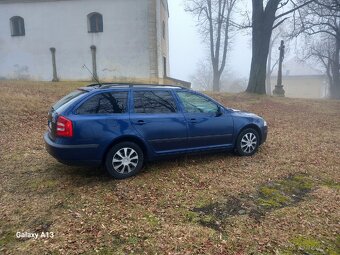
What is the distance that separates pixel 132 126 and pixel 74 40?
19.3 meters

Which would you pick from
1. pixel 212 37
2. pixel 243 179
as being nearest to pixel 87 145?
pixel 243 179

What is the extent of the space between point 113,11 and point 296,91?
53007mm

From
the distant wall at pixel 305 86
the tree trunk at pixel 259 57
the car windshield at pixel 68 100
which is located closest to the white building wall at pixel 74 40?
the tree trunk at pixel 259 57

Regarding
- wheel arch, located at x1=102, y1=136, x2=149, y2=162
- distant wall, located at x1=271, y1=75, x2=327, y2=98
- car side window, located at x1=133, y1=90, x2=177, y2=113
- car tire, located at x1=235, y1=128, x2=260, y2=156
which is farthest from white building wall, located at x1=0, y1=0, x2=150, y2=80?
distant wall, located at x1=271, y1=75, x2=327, y2=98

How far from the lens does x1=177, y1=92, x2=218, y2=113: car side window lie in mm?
5953

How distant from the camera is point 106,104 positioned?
203 inches

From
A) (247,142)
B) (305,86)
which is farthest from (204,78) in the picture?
(247,142)

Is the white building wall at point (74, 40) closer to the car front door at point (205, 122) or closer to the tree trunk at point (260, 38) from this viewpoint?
the tree trunk at point (260, 38)

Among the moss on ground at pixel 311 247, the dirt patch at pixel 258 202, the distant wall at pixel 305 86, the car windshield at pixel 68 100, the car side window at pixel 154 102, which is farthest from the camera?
the distant wall at pixel 305 86

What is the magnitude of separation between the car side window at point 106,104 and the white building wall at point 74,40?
1678 cm

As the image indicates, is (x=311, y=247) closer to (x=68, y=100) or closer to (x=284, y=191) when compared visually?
(x=284, y=191)

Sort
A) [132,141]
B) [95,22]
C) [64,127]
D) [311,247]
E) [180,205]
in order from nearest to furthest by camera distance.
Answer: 1. [311,247]
2. [180,205]
3. [64,127]
4. [132,141]
5. [95,22]

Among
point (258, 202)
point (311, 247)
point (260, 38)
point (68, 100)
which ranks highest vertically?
point (260, 38)

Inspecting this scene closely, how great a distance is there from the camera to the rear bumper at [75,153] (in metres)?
4.81
